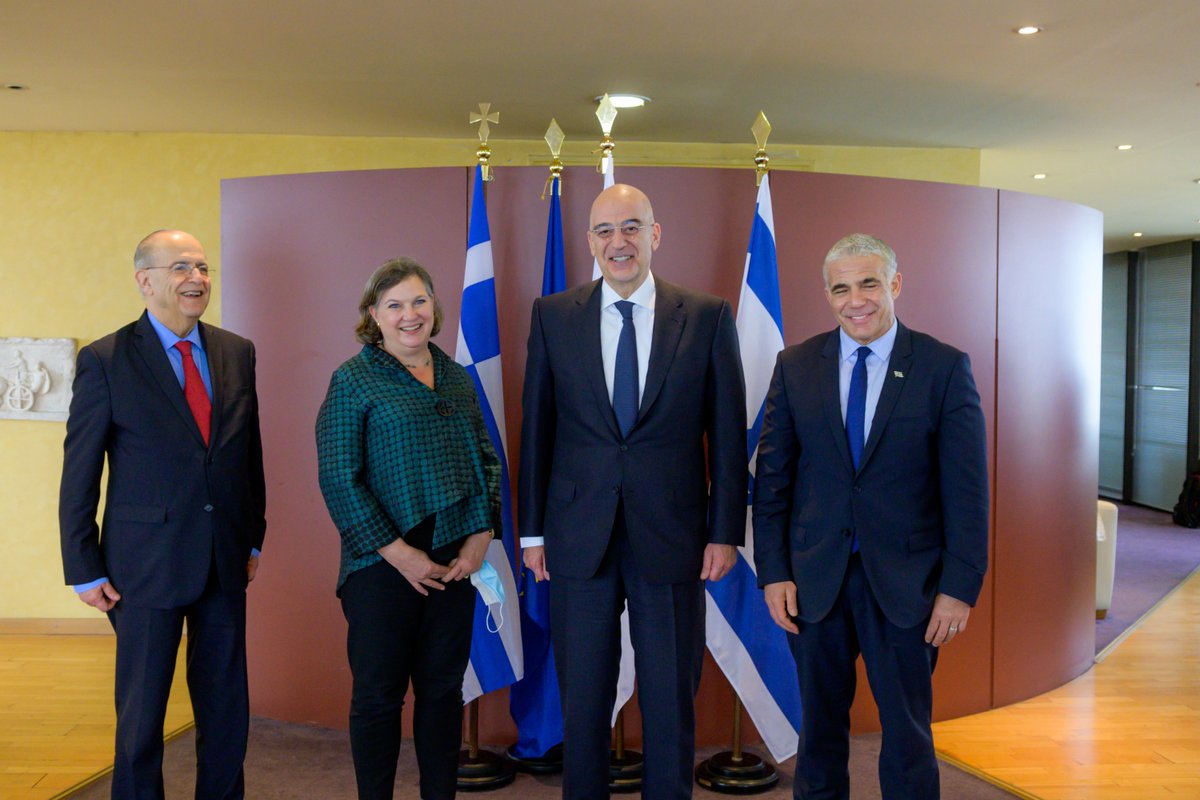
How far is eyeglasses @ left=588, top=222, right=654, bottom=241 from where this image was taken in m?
2.58

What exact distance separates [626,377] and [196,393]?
1.15 meters

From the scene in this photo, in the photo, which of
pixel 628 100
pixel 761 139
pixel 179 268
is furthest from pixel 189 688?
pixel 628 100

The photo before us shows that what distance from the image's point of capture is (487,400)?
3309 mm

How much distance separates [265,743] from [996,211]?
3461 mm

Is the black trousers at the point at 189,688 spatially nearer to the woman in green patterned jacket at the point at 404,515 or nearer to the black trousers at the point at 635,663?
the woman in green patterned jacket at the point at 404,515

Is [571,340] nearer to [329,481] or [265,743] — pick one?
[329,481]

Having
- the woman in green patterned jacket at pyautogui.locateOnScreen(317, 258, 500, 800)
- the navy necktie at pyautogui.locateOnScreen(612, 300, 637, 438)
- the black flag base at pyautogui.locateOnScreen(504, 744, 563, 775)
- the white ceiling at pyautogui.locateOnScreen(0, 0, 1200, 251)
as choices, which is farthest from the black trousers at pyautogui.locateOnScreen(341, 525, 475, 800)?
the white ceiling at pyautogui.locateOnScreen(0, 0, 1200, 251)

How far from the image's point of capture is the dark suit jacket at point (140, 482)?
258 centimetres

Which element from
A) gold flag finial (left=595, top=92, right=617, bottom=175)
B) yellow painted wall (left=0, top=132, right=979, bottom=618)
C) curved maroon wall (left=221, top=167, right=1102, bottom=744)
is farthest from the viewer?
yellow painted wall (left=0, top=132, right=979, bottom=618)

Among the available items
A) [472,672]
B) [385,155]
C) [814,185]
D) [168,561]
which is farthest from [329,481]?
[385,155]

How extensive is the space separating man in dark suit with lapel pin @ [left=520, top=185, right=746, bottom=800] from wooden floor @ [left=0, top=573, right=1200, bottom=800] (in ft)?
5.16

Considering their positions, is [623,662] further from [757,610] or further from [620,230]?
[620,230]

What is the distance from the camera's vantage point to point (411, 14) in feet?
12.7

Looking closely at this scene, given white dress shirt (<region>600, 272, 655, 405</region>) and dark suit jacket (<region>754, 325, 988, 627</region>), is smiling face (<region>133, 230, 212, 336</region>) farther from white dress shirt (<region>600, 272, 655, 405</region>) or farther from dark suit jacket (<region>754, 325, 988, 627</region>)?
dark suit jacket (<region>754, 325, 988, 627</region>)
